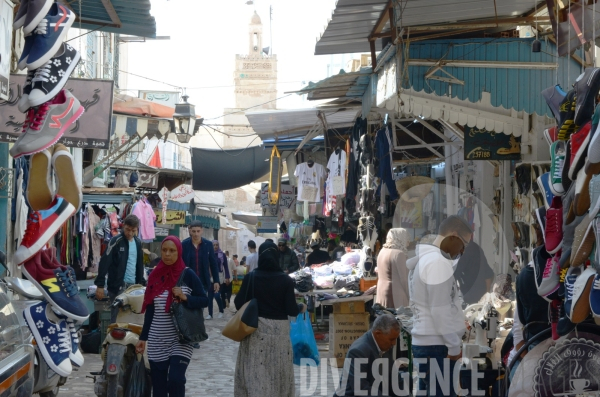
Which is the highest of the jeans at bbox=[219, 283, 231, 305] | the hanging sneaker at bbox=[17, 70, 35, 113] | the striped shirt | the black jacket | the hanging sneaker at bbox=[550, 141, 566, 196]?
the hanging sneaker at bbox=[17, 70, 35, 113]

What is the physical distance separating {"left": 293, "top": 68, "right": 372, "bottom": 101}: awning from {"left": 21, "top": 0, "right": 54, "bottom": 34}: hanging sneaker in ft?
18.4

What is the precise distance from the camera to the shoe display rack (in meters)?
9.86

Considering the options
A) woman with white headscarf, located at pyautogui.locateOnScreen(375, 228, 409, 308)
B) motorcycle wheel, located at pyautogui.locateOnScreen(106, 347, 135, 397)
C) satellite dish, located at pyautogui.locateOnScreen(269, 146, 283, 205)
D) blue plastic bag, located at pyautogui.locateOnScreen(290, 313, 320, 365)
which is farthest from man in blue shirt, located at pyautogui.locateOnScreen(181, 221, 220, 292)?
satellite dish, located at pyautogui.locateOnScreen(269, 146, 283, 205)

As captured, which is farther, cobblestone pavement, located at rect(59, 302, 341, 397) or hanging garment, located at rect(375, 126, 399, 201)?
hanging garment, located at rect(375, 126, 399, 201)

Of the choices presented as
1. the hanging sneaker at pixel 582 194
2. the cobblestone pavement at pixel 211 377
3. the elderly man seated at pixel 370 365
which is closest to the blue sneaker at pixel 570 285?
the hanging sneaker at pixel 582 194

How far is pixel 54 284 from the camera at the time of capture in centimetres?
604

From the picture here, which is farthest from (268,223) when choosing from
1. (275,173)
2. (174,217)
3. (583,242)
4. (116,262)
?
(583,242)

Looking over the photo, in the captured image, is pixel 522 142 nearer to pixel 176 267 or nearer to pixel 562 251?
pixel 176 267

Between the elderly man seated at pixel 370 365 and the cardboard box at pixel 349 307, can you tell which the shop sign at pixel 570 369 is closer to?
the elderly man seated at pixel 370 365

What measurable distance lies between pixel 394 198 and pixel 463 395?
6903 mm

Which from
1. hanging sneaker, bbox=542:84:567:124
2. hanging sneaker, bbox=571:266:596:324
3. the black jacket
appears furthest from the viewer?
the black jacket

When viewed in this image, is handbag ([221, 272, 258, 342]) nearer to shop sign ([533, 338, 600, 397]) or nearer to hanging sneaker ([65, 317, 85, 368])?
hanging sneaker ([65, 317, 85, 368])

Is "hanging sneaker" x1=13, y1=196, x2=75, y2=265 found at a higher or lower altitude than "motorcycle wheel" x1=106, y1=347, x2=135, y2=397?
higher

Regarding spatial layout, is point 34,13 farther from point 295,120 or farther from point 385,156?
point 295,120
